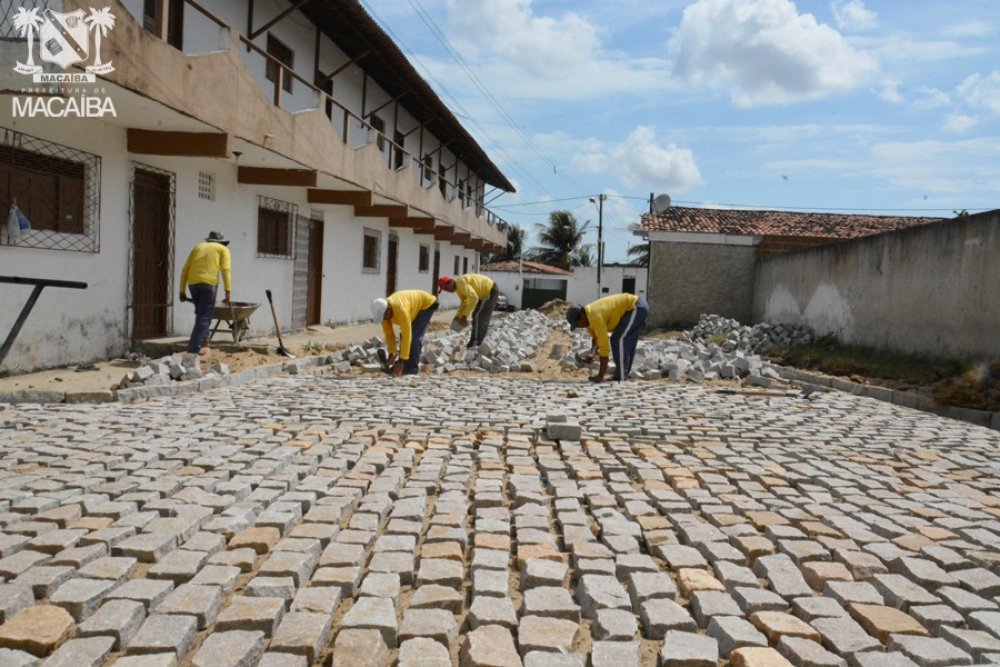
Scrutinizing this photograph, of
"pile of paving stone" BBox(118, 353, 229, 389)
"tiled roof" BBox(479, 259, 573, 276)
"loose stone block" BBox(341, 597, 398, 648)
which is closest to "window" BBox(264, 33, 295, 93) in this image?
"pile of paving stone" BBox(118, 353, 229, 389)

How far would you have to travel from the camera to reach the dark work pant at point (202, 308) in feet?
30.2

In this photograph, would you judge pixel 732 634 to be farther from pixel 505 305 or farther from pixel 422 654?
pixel 505 305

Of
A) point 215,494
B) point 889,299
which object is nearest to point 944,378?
Result: point 889,299

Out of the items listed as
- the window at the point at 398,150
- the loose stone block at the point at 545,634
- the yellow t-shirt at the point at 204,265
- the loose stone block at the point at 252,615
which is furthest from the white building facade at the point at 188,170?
the loose stone block at the point at 545,634

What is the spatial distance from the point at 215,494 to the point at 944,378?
8926mm

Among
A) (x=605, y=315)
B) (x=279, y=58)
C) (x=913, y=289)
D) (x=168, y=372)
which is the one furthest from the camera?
(x=279, y=58)

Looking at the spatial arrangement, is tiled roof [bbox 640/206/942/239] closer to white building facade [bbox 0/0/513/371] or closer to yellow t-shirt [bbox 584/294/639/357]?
white building facade [bbox 0/0/513/371]

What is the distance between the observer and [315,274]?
1645 cm

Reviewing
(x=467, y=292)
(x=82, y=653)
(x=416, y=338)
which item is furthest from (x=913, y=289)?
(x=82, y=653)

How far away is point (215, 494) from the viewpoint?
13.1 ft

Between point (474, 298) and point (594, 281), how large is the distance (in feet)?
112

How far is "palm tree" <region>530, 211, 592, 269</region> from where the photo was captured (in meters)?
49.4

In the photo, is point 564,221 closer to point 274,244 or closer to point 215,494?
point 274,244

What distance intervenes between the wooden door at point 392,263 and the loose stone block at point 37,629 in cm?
1925
